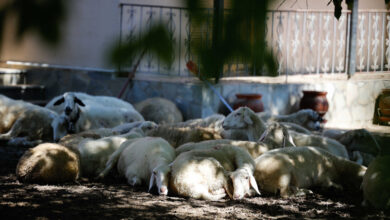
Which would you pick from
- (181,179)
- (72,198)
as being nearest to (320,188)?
(181,179)

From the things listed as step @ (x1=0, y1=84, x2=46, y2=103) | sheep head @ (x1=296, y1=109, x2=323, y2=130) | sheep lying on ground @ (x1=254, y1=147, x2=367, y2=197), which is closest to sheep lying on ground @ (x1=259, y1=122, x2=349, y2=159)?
sheep lying on ground @ (x1=254, y1=147, x2=367, y2=197)

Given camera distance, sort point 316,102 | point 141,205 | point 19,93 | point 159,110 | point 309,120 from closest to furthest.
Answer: point 141,205
point 309,120
point 159,110
point 19,93
point 316,102

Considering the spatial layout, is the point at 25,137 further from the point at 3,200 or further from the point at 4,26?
the point at 4,26

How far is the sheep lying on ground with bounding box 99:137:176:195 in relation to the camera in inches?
193

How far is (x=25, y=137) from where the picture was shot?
8.89 m

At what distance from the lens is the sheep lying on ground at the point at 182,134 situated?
23.1 ft

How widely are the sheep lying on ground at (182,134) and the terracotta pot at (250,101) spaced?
12.1 feet

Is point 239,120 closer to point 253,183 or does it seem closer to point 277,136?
point 277,136

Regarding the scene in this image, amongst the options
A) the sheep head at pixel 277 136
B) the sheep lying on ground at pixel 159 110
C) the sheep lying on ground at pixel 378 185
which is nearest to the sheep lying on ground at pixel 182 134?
the sheep head at pixel 277 136

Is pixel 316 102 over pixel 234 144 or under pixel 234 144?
over

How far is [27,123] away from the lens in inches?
356

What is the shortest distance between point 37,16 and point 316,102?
11.2 metres

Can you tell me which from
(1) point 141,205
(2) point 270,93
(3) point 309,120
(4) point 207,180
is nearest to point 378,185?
(4) point 207,180

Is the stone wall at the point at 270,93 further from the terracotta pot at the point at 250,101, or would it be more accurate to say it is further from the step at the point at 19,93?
the step at the point at 19,93
